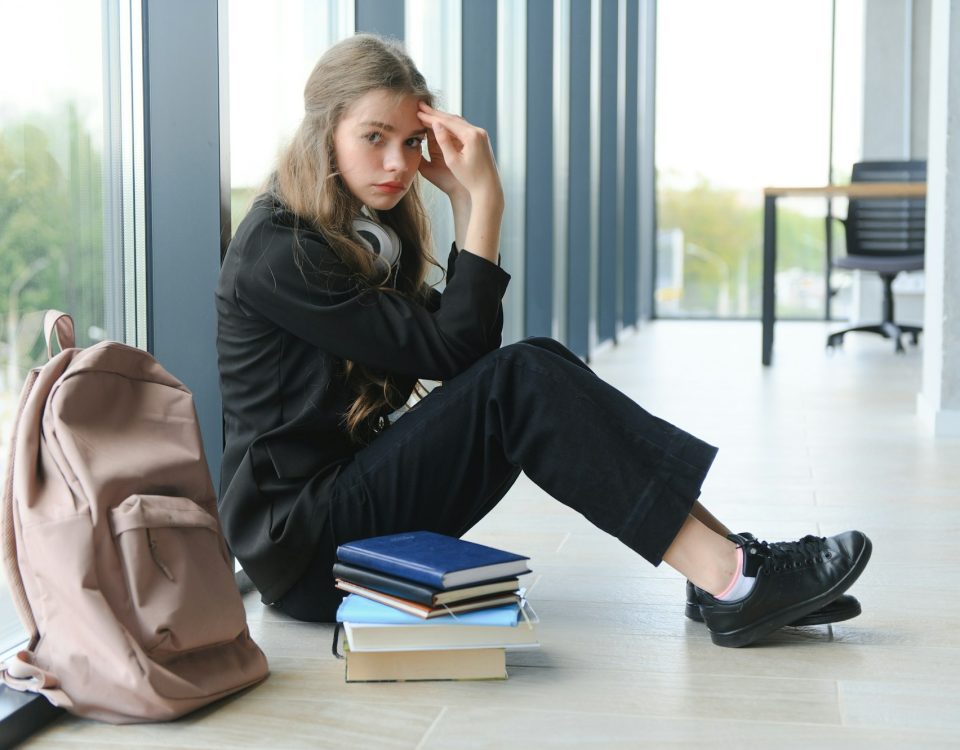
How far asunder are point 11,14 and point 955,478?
2503mm

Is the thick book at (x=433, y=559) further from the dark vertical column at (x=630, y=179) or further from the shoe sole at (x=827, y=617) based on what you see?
the dark vertical column at (x=630, y=179)

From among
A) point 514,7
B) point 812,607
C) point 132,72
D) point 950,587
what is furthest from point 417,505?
point 514,7

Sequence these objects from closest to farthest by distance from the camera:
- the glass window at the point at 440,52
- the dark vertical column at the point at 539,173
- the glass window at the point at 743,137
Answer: the glass window at the point at 440,52, the dark vertical column at the point at 539,173, the glass window at the point at 743,137

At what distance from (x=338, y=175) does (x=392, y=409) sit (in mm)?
356

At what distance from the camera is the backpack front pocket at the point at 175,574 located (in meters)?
1.41

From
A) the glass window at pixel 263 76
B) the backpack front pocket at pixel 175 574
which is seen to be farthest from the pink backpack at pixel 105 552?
the glass window at pixel 263 76

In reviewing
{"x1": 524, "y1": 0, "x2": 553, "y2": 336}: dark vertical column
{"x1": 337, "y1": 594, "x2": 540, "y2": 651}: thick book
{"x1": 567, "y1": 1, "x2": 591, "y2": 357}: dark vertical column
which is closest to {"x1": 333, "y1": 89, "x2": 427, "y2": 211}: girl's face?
{"x1": 337, "y1": 594, "x2": 540, "y2": 651}: thick book

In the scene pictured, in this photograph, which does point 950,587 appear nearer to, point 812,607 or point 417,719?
point 812,607

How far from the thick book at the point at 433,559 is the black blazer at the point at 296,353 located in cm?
14

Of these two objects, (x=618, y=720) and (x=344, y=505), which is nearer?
(x=618, y=720)

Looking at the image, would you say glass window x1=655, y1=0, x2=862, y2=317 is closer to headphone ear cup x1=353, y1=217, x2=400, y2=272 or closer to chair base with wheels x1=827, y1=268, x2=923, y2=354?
chair base with wheels x1=827, y1=268, x2=923, y2=354

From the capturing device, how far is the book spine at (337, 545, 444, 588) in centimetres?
156

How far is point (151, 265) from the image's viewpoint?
2.00m

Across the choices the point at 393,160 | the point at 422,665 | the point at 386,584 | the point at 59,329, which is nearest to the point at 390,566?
the point at 386,584
